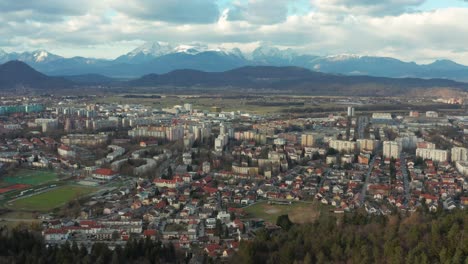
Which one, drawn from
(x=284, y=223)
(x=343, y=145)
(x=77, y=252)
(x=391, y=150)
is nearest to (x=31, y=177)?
(x=77, y=252)

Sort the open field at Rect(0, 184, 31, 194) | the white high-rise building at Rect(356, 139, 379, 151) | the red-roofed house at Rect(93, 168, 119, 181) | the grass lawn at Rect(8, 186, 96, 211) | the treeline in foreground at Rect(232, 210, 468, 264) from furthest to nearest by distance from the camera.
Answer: the white high-rise building at Rect(356, 139, 379, 151)
the red-roofed house at Rect(93, 168, 119, 181)
the open field at Rect(0, 184, 31, 194)
the grass lawn at Rect(8, 186, 96, 211)
the treeline in foreground at Rect(232, 210, 468, 264)

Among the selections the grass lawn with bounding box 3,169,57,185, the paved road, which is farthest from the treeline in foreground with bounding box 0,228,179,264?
the grass lawn with bounding box 3,169,57,185

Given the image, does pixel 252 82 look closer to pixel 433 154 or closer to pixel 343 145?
pixel 343 145

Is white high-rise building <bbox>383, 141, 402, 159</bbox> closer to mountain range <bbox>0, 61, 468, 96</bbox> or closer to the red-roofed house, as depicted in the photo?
the red-roofed house

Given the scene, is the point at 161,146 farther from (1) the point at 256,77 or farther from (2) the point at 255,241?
(1) the point at 256,77

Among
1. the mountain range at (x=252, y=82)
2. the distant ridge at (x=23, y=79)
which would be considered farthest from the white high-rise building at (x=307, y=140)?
the distant ridge at (x=23, y=79)
